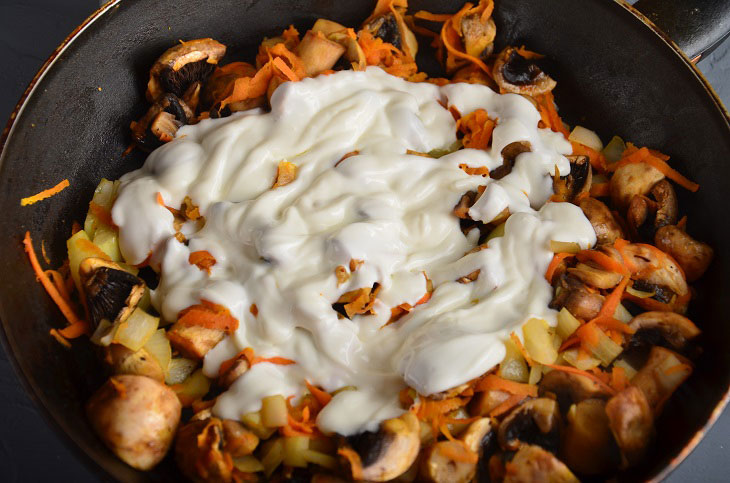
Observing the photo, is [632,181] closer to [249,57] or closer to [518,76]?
[518,76]

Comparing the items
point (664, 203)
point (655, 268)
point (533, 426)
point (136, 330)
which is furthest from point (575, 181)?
point (136, 330)

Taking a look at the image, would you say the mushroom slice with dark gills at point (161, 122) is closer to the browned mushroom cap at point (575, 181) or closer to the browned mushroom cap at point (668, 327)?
the browned mushroom cap at point (575, 181)

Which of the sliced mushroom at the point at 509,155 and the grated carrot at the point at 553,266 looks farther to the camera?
the sliced mushroom at the point at 509,155

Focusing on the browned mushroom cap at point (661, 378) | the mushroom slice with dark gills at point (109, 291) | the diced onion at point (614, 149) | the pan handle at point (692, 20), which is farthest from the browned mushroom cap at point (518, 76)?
the mushroom slice with dark gills at point (109, 291)

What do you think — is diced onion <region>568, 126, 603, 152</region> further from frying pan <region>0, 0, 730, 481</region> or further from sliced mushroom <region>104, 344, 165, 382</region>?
sliced mushroom <region>104, 344, 165, 382</region>

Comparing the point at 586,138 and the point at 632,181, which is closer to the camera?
the point at 632,181

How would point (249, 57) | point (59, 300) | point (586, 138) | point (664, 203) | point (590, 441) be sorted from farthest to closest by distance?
point (249, 57)
point (586, 138)
point (664, 203)
point (59, 300)
point (590, 441)

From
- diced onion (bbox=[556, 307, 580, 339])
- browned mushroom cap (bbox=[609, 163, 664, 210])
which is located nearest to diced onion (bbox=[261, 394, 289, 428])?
diced onion (bbox=[556, 307, 580, 339])
